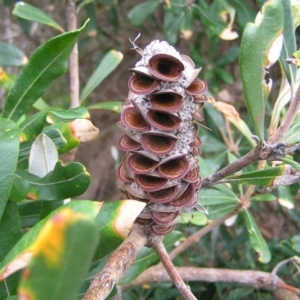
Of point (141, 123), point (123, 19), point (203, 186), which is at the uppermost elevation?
point (141, 123)

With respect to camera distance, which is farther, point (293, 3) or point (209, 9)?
point (209, 9)

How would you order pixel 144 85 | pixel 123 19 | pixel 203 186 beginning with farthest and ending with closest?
pixel 123 19, pixel 203 186, pixel 144 85

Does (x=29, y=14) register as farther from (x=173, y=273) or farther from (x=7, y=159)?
(x=173, y=273)

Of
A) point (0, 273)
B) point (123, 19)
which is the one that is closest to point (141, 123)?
point (0, 273)

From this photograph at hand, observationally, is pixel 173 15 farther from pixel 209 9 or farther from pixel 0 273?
pixel 0 273

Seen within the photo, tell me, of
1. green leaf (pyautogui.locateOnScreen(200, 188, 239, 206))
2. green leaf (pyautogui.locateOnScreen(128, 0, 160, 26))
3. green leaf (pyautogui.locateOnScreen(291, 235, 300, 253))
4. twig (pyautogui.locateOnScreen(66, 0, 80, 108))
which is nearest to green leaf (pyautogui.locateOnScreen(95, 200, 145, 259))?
green leaf (pyautogui.locateOnScreen(200, 188, 239, 206))

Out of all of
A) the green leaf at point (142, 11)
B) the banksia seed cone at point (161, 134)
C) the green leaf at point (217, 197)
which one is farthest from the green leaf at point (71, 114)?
the green leaf at point (142, 11)

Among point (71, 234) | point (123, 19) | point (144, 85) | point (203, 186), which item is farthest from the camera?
point (123, 19)
